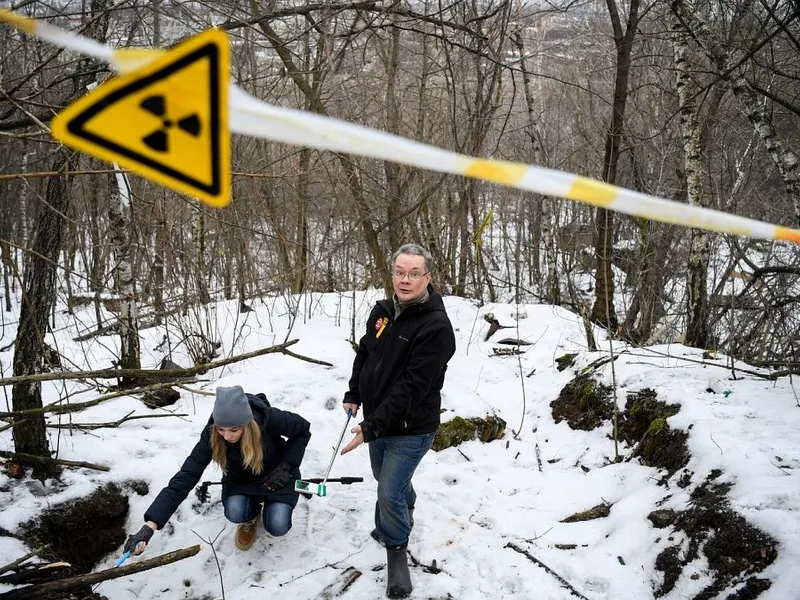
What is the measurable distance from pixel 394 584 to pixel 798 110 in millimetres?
3610

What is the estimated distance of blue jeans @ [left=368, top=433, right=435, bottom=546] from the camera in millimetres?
2916

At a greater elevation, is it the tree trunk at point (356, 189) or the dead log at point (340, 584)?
the tree trunk at point (356, 189)

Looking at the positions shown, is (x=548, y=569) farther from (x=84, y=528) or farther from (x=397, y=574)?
(x=84, y=528)

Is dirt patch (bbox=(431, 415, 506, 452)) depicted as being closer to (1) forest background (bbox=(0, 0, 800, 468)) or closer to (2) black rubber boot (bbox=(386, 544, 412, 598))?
(2) black rubber boot (bbox=(386, 544, 412, 598))

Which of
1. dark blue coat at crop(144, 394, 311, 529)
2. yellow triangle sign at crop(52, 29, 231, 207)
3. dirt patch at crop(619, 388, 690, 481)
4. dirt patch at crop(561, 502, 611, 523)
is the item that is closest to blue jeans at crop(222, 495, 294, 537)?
dark blue coat at crop(144, 394, 311, 529)

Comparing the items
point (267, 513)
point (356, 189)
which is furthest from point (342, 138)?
point (356, 189)

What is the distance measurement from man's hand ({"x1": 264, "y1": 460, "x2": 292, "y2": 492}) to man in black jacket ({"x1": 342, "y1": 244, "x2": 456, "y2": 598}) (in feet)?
2.31

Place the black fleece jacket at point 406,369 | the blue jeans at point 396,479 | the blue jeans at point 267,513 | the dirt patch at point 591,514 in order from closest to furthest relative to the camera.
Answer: the black fleece jacket at point 406,369
the blue jeans at point 396,479
the blue jeans at point 267,513
the dirt patch at point 591,514

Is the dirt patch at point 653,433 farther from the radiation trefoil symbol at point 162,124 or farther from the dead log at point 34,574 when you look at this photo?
the radiation trefoil symbol at point 162,124

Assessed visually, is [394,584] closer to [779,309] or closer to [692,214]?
[692,214]

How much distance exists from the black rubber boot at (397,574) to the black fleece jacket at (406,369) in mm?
671

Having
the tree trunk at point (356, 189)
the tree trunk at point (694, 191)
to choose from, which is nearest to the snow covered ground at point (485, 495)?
the tree trunk at point (694, 191)

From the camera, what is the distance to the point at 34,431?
3553 mm

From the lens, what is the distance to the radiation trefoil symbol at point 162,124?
0.80 metres
